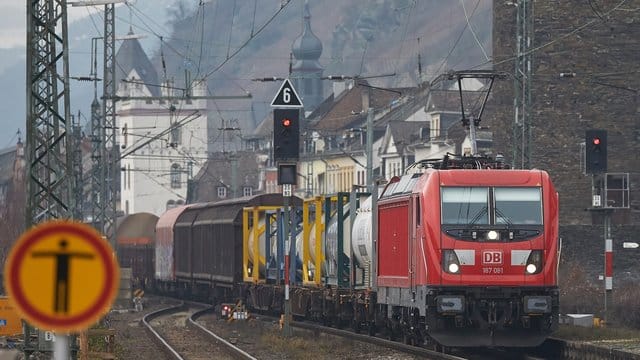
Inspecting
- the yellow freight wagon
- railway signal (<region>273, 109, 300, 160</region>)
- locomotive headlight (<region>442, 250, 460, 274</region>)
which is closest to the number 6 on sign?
railway signal (<region>273, 109, 300, 160</region>)

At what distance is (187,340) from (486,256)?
13181 millimetres

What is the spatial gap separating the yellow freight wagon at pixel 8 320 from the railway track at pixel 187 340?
299 centimetres

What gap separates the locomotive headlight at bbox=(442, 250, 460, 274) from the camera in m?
24.5

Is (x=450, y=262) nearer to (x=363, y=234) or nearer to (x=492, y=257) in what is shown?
(x=492, y=257)

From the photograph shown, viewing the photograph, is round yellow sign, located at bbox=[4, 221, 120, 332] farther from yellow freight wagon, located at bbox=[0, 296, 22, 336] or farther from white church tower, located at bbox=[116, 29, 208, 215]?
white church tower, located at bbox=[116, 29, 208, 215]

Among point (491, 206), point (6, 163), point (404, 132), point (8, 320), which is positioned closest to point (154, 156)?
point (6, 163)

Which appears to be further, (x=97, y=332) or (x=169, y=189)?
(x=169, y=189)

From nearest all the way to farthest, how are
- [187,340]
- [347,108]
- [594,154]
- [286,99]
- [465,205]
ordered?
[465,205], [286,99], [187,340], [594,154], [347,108]

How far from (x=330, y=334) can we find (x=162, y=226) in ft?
110

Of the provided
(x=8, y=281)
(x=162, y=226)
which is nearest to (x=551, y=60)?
(x=162, y=226)

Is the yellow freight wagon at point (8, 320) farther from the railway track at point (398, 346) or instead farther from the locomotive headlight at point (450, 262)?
the locomotive headlight at point (450, 262)

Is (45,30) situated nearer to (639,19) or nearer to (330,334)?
(330,334)

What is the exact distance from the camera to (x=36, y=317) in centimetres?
901

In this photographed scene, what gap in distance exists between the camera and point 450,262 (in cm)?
2452
